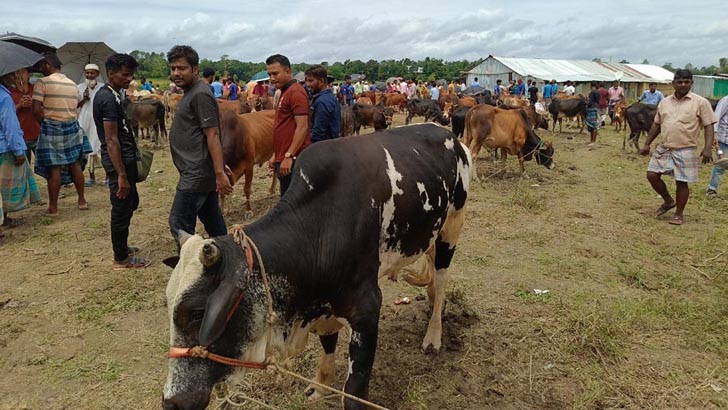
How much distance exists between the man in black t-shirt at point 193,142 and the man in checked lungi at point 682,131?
5714mm

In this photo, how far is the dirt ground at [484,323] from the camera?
10.9ft

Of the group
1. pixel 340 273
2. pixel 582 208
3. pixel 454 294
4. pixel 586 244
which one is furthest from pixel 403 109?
pixel 340 273

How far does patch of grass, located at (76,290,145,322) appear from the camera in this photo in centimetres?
436

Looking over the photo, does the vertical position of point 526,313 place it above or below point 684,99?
below

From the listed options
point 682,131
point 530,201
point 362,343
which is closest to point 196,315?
point 362,343

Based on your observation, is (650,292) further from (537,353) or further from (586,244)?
(537,353)

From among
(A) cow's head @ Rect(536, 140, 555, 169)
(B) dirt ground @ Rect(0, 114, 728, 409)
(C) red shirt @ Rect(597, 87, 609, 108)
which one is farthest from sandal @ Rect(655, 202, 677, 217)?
(C) red shirt @ Rect(597, 87, 609, 108)

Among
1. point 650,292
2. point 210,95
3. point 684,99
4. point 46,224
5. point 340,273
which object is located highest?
point 210,95

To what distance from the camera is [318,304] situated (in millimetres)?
2672

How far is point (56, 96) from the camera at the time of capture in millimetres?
6637

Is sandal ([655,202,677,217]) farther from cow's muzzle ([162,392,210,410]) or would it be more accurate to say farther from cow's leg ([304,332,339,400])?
cow's muzzle ([162,392,210,410])

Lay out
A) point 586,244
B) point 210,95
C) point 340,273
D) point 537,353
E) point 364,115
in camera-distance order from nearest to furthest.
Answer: point 340,273 → point 537,353 → point 210,95 → point 586,244 → point 364,115

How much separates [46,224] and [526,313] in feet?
19.8

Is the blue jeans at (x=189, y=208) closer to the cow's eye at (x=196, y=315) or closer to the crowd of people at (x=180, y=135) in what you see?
the crowd of people at (x=180, y=135)
